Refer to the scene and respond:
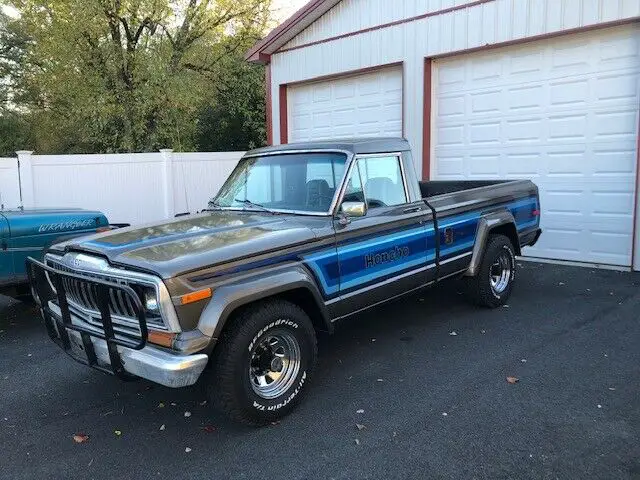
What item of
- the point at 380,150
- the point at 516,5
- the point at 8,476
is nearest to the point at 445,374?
the point at 380,150

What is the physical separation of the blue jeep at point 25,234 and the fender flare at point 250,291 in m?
2.66

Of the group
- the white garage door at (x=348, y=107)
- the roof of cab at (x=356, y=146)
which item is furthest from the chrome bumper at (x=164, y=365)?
the white garage door at (x=348, y=107)

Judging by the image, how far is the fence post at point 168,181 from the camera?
1248 centimetres

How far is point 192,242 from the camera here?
3779 mm

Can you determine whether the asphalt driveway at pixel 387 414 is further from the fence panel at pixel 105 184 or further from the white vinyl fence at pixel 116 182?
the fence panel at pixel 105 184

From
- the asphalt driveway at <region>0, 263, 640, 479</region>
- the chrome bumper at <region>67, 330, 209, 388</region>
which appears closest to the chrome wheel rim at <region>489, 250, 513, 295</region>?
the asphalt driveway at <region>0, 263, 640, 479</region>

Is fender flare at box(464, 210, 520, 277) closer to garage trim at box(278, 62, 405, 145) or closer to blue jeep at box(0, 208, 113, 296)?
blue jeep at box(0, 208, 113, 296)

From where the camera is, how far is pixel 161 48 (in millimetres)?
15523

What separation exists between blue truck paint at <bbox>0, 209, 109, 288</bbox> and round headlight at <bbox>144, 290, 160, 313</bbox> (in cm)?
255

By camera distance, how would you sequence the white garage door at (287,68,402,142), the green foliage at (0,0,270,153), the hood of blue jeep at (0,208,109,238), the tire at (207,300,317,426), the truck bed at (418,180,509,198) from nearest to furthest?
the tire at (207,300,317,426) → the hood of blue jeep at (0,208,109,238) → the truck bed at (418,180,509,198) → the white garage door at (287,68,402,142) → the green foliage at (0,0,270,153)

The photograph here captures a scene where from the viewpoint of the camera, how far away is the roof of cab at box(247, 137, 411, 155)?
191 inches

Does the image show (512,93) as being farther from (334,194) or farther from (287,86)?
(334,194)

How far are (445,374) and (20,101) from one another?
22333mm

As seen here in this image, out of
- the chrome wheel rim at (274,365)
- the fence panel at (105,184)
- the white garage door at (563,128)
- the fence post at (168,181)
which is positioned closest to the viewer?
the chrome wheel rim at (274,365)
